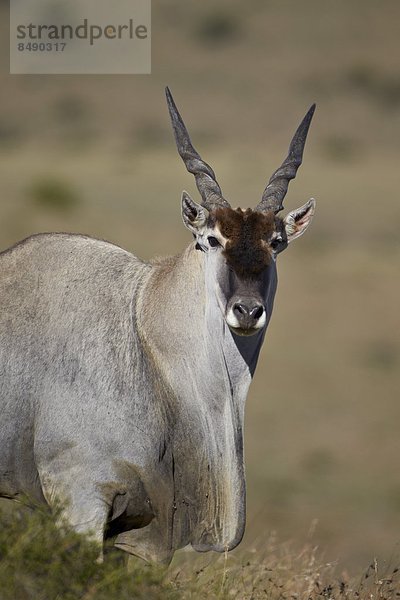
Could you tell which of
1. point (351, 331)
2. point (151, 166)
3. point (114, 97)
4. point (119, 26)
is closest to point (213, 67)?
point (114, 97)

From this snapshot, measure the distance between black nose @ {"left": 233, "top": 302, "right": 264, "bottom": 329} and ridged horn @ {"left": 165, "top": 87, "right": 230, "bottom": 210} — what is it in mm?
920

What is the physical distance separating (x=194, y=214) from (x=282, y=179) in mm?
726

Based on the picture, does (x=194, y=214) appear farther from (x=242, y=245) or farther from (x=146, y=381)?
(x=146, y=381)

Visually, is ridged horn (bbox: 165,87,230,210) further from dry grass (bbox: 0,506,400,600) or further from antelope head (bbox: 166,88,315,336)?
dry grass (bbox: 0,506,400,600)

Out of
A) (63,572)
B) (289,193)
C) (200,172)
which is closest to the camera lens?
(63,572)

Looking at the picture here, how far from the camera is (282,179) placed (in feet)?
28.7

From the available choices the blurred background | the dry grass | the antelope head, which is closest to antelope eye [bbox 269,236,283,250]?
the antelope head

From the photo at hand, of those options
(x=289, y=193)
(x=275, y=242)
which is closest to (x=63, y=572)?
(x=275, y=242)

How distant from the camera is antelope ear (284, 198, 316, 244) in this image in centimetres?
849

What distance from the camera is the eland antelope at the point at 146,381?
7.88m

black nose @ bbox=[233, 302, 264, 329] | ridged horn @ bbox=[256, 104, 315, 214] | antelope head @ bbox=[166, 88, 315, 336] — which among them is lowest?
black nose @ bbox=[233, 302, 264, 329]

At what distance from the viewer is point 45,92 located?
53.2m

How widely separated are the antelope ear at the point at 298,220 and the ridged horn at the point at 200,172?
0.40 metres

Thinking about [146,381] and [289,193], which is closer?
[146,381]
